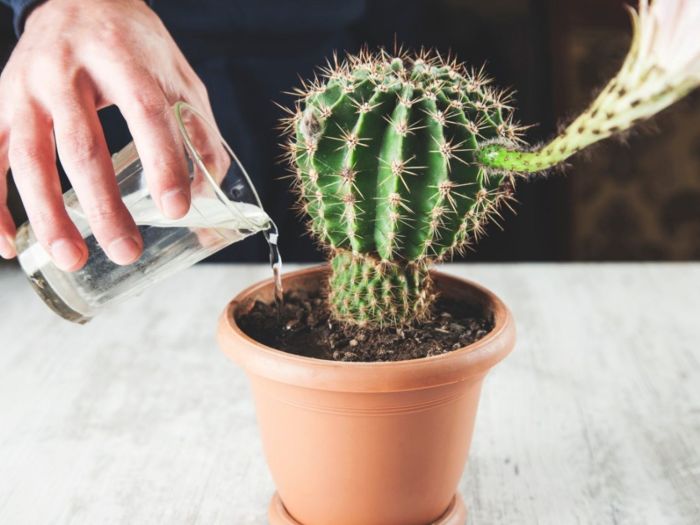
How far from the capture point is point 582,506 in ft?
2.78

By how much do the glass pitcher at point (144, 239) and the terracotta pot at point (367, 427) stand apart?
0.09 metres

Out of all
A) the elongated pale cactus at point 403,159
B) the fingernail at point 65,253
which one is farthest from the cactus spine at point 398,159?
the fingernail at point 65,253

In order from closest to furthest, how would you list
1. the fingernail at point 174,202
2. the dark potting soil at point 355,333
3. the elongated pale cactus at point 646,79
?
the elongated pale cactus at point 646,79 → the fingernail at point 174,202 → the dark potting soil at point 355,333

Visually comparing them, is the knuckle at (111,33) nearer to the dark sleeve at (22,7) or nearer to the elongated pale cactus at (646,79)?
the dark sleeve at (22,7)

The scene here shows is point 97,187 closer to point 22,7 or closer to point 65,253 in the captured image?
point 65,253

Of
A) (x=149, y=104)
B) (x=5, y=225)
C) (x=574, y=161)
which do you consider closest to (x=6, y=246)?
(x=5, y=225)

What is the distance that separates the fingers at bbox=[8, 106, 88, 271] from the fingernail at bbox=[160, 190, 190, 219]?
0.38 ft

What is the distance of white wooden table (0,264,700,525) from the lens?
2.83 ft

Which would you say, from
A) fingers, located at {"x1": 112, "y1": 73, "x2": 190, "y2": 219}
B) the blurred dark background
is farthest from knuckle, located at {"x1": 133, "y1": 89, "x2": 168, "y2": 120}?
the blurred dark background

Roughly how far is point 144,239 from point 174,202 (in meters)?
0.13

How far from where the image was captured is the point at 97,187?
69cm

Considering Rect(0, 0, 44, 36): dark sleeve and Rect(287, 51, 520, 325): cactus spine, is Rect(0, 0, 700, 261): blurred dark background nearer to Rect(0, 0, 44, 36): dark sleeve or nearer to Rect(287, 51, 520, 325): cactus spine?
Rect(0, 0, 44, 36): dark sleeve

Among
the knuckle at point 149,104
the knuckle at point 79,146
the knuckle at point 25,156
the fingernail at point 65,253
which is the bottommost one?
the fingernail at point 65,253

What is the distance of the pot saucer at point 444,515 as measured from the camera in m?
0.81
